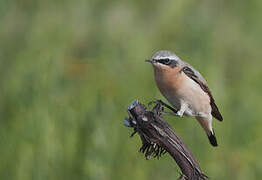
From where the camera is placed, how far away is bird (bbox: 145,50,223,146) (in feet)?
23.8

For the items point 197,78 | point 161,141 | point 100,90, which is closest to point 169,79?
point 197,78

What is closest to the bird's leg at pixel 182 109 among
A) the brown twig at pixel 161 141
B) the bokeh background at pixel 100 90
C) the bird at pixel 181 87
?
the bird at pixel 181 87

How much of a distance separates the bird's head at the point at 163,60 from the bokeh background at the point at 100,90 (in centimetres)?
159

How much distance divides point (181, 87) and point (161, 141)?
2381 mm

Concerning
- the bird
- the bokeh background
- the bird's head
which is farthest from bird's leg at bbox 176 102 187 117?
the bokeh background

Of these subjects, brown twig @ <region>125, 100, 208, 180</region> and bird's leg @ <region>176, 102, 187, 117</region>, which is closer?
brown twig @ <region>125, 100, 208, 180</region>

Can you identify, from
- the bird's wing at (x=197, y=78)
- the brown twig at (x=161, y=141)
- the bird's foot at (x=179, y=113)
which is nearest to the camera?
the brown twig at (x=161, y=141)

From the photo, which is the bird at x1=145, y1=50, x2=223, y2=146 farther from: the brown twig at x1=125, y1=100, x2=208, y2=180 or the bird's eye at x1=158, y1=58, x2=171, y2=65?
the brown twig at x1=125, y1=100, x2=208, y2=180

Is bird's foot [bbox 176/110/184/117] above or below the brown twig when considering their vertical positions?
below

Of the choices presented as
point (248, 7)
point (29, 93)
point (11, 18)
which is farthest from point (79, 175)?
point (248, 7)

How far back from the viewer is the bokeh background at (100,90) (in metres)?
8.45

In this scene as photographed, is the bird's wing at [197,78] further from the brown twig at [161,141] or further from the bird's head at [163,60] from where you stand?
the brown twig at [161,141]

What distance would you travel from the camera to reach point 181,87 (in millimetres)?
7398

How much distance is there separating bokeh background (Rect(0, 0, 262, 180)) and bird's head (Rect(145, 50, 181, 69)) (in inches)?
62.7
